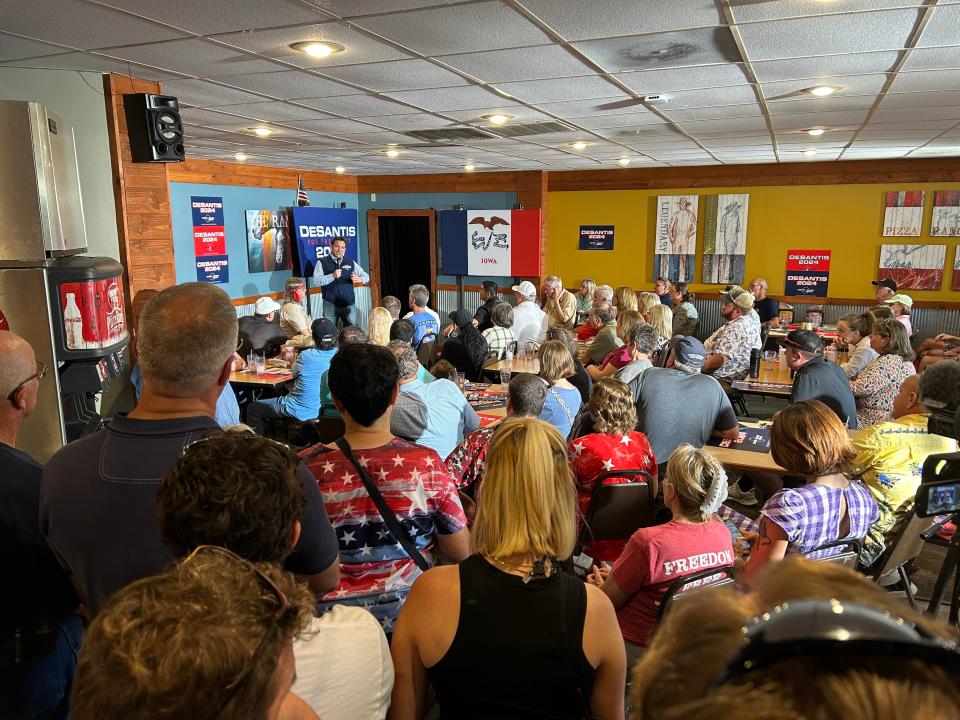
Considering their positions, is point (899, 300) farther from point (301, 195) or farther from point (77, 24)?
point (301, 195)

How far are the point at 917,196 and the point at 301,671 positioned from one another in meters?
10.5

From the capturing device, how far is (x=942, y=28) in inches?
113

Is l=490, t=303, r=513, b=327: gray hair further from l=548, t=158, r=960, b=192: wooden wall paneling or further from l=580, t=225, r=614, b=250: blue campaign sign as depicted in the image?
l=548, t=158, r=960, b=192: wooden wall paneling

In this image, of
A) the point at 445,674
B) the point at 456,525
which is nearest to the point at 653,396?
the point at 456,525

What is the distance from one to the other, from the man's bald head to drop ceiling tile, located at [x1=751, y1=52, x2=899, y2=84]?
3.54 meters

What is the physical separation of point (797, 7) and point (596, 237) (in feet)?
27.7

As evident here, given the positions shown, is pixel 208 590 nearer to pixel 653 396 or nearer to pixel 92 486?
pixel 92 486

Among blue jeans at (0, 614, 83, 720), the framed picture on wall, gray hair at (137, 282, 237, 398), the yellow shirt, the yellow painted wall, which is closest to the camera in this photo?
gray hair at (137, 282, 237, 398)

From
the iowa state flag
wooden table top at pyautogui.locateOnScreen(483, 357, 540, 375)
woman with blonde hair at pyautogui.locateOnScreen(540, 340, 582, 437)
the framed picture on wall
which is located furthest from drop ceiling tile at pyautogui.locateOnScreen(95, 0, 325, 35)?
the iowa state flag

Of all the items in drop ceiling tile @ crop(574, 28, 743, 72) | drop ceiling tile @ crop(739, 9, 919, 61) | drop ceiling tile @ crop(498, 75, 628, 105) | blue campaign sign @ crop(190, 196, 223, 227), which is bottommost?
blue campaign sign @ crop(190, 196, 223, 227)

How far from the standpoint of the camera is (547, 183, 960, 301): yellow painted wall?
9359 mm

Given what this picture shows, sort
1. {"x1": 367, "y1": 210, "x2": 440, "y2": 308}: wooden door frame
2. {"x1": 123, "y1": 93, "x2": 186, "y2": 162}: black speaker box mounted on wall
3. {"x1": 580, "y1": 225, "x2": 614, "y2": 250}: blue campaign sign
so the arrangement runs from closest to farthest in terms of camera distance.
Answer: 1. {"x1": 123, "y1": 93, "x2": 186, "y2": 162}: black speaker box mounted on wall
2. {"x1": 580, "y1": 225, "x2": 614, "y2": 250}: blue campaign sign
3. {"x1": 367, "y1": 210, "x2": 440, "y2": 308}: wooden door frame

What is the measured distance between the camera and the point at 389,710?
144 cm

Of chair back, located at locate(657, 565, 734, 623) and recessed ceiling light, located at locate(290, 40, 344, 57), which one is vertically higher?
recessed ceiling light, located at locate(290, 40, 344, 57)
